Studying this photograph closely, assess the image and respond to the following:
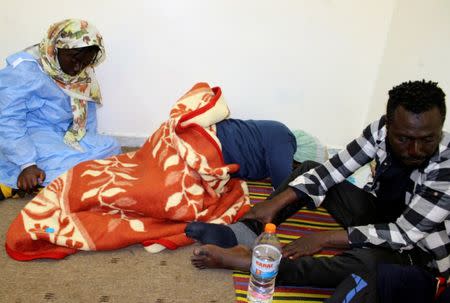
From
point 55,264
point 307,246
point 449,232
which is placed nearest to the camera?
point 449,232

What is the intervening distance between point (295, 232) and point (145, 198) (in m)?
0.65

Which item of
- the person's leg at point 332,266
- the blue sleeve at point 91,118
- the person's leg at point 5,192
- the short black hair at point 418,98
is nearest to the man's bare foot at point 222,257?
the person's leg at point 332,266

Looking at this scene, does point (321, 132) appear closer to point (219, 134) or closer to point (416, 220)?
point (219, 134)

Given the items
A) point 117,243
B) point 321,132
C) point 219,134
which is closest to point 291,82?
point 321,132

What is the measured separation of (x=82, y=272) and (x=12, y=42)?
1.43m

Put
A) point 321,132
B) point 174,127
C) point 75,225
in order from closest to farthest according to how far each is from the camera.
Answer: point 75,225 < point 174,127 < point 321,132

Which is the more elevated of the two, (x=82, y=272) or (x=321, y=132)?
(x=321, y=132)

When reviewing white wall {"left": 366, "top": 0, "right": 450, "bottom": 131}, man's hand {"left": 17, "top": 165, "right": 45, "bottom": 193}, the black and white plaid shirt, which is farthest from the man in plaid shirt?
man's hand {"left": 17, "top": 165, "right": 45, "bottom": 193}

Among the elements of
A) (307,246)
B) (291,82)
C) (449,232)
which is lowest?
(307,246)

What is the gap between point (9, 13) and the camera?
206cm

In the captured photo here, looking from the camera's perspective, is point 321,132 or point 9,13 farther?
point 321,132

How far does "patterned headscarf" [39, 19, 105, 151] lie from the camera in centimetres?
171

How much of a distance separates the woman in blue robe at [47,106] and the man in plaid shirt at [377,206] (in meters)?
0.81

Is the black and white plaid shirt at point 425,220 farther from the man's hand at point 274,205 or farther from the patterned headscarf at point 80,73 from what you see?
the patterned headscarf at point 80,73
